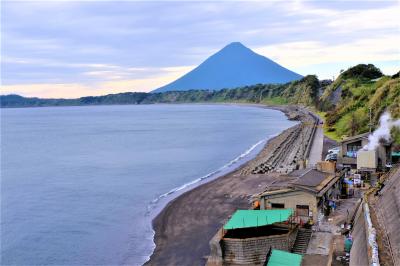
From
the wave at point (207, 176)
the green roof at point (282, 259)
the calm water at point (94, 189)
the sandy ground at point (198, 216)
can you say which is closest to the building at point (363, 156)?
the sandy ground at point (198, 216)

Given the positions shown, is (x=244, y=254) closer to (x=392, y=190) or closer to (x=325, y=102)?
(x=392, y=190)

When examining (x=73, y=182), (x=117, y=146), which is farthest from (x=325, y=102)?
(x=73, y=182)

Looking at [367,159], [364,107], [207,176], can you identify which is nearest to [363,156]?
[367,159]

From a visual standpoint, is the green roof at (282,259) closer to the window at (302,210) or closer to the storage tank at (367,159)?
the window at (302,210)

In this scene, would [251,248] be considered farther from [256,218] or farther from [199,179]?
[199,179]

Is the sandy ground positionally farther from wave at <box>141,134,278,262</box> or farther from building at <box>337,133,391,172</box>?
building at <box>337,133,391,172</box>

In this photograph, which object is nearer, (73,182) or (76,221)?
(76,221)

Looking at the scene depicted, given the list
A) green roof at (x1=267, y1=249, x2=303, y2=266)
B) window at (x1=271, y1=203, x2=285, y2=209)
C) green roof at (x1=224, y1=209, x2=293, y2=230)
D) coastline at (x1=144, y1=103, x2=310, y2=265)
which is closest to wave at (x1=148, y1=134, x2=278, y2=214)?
Result: coastline at (x1=144, y1=103, x2=310, y2=265)
